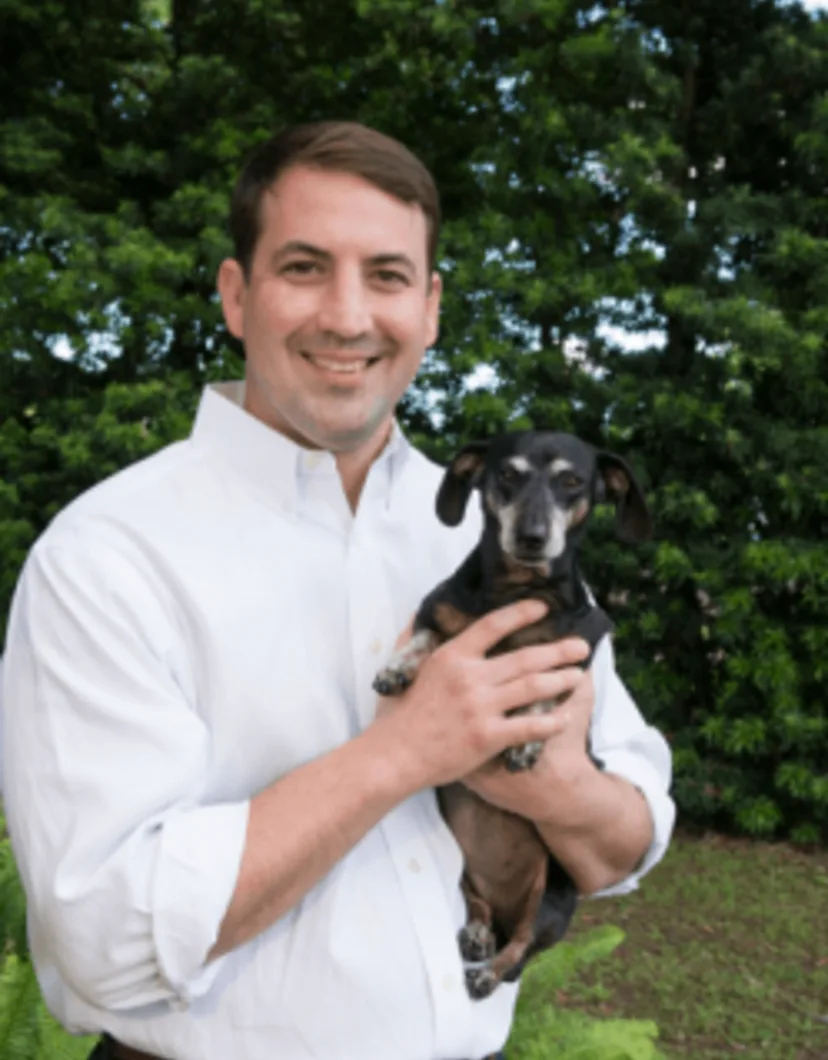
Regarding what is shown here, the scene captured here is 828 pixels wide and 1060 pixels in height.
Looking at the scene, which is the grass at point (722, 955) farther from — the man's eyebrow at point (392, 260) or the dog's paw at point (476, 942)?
the man's eyebrow at point (392, 260)

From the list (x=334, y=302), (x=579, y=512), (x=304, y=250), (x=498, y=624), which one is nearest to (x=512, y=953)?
(x=498, y=624)

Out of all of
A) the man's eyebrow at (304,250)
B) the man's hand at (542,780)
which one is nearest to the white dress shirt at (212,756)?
the man's hand at (542,780)

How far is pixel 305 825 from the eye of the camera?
1.91 m

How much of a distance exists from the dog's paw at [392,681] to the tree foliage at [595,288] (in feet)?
20.7

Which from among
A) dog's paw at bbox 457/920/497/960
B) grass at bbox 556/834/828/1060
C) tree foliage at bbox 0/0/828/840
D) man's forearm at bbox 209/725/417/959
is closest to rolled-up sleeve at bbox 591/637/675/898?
dog's paw at bbox 457/920/497/960

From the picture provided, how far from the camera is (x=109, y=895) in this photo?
1.80 meters

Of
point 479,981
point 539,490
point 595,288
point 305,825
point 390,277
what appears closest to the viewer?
point 305,825

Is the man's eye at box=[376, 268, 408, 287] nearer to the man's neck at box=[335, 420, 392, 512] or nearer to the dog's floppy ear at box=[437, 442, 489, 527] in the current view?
the man's neck at box=[335, 420, 392, 512]

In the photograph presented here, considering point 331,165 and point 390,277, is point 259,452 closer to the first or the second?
point 390,277

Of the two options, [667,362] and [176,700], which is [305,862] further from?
[667,362]

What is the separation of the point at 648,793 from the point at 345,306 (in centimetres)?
114

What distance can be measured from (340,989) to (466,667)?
0.57 m

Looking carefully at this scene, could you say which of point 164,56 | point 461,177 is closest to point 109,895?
point 461,177

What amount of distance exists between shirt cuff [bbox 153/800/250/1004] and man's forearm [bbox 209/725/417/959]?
3cm
